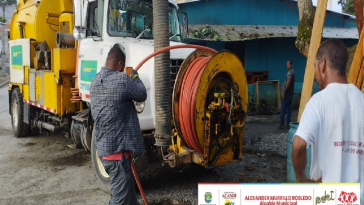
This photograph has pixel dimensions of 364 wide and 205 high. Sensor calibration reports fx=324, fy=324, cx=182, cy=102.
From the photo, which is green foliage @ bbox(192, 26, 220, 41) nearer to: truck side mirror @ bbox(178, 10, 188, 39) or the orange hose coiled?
truck side mirror @ bbox(178, 10, 188, 39)

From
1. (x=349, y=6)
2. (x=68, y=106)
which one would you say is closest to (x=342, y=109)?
(x=68, y=106)

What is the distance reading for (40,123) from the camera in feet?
23.7

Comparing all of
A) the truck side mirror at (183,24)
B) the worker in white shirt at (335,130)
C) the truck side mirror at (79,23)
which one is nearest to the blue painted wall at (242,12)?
the truck side mirror at (183,24)

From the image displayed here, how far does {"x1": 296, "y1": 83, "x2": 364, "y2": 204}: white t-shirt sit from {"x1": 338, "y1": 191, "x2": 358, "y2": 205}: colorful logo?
104mm

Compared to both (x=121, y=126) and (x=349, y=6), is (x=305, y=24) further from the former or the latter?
(x=349, y=6)

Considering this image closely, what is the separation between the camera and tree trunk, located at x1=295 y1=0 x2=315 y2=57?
552 cm

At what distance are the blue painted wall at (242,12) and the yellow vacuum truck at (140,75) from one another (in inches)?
265

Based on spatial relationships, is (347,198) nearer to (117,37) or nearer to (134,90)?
(134,90)

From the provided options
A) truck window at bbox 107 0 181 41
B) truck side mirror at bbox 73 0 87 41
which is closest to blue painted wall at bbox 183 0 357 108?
truck window at bbox 107 0 181 41

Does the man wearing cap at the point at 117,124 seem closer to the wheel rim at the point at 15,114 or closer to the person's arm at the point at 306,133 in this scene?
the person's arm at the point at 306,133

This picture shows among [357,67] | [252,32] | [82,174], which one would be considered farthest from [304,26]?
[252,32]

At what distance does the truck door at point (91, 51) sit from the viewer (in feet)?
16.1

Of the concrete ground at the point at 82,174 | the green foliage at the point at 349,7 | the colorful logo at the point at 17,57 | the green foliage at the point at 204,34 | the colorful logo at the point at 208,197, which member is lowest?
the concrete ground at the point at 82,174

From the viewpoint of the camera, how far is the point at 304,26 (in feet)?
18.5
